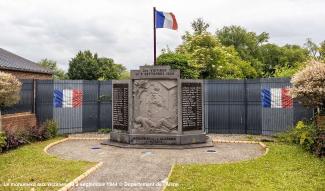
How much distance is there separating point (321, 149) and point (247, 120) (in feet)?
24.1

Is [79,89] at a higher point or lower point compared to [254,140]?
higher

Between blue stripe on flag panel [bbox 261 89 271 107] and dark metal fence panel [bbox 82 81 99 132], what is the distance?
9.44 meters

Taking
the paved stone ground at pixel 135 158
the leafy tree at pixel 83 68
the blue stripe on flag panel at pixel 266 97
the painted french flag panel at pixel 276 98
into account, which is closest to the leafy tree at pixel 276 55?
the leafy tree at pixel 83 68

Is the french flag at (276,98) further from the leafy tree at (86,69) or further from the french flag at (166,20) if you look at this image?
the leafy tree at (86,69)

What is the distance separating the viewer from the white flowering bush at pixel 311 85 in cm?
1409

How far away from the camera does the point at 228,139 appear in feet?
56.7

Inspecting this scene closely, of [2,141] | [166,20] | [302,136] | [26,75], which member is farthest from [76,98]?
[302,136]

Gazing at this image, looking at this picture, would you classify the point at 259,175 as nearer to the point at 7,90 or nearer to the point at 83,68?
the point at 7,90

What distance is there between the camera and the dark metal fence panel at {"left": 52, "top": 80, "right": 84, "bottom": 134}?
19.7 m

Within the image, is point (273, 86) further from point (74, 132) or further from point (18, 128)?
point (18, 128)

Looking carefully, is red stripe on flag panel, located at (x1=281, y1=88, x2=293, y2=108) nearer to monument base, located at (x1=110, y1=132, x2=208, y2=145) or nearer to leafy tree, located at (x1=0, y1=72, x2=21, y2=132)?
monument base, located at (x1=110, y1=132, x2=208, y2=145)

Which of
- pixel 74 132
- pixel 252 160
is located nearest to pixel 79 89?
pixel 74 132

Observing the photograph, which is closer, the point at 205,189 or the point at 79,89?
the point at 205,189

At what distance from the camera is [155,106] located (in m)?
15.4
